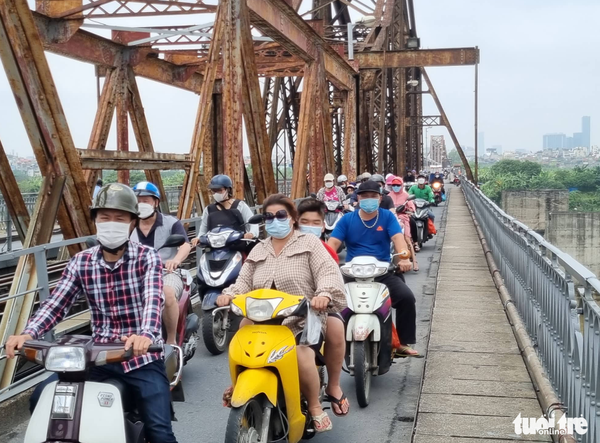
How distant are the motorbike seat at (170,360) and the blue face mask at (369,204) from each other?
285cm

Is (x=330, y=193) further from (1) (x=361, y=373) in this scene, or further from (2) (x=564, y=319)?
(2) (x=564, y=319)

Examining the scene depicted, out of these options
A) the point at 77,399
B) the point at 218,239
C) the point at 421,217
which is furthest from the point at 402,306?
the point at 421,217

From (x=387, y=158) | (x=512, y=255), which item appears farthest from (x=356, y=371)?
(x=387, y=158)

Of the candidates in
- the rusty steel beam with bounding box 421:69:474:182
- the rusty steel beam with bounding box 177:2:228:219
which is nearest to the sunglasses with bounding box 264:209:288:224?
the rusty steel beam with bounding box 177:2:228:219

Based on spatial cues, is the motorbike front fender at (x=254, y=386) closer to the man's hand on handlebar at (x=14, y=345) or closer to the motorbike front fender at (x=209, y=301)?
the man's hand on handlebar at (x=14, y=345)

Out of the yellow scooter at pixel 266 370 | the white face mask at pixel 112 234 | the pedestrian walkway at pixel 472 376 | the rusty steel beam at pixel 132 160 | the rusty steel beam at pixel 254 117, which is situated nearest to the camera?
the white face mask at pixel 112 234

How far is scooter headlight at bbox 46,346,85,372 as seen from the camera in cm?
301

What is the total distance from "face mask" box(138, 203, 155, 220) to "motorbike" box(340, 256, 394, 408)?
5.10 feet

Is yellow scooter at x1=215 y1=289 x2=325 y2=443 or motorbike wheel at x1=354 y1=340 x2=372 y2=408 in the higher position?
yellow scooter at x1=215 y1=289 x2=325 y2=443

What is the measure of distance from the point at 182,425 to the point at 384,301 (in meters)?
1.68

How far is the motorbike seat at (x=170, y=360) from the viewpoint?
3729mm

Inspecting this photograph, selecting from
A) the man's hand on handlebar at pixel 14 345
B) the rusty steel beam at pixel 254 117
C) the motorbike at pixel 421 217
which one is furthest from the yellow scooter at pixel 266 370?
the motorbike at pixel 421 217

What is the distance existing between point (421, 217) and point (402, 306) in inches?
413

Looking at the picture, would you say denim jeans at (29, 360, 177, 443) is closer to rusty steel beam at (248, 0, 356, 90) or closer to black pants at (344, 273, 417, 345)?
black pants at (344, 273, 417, 345)
